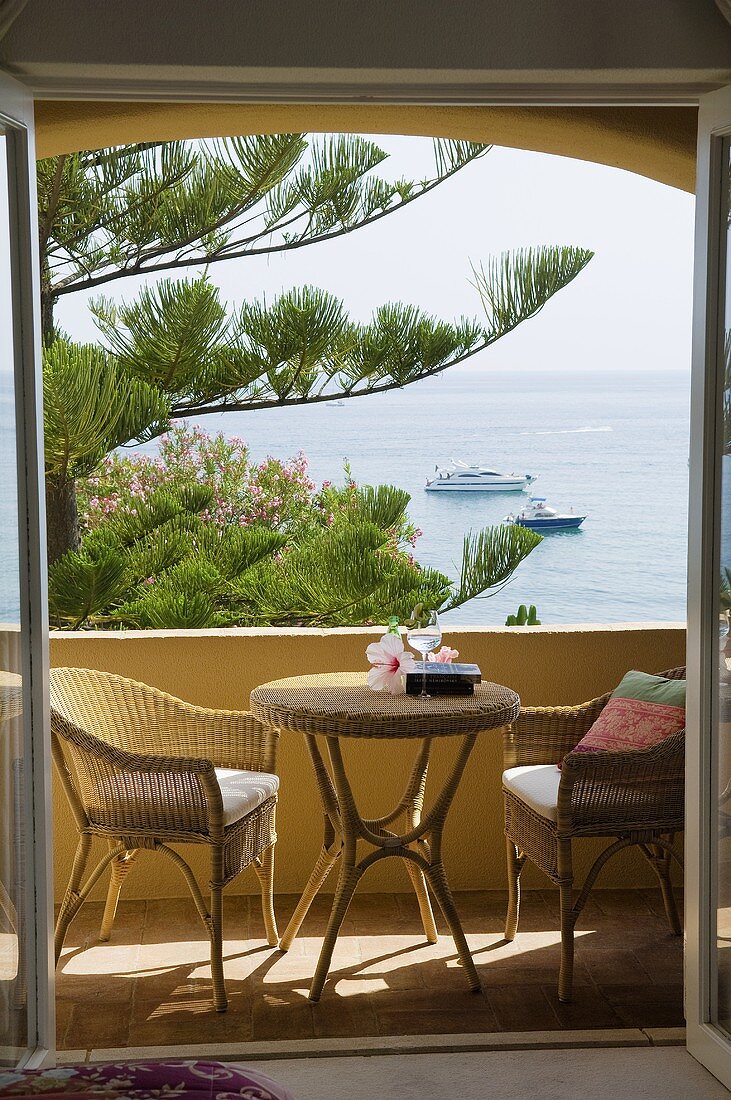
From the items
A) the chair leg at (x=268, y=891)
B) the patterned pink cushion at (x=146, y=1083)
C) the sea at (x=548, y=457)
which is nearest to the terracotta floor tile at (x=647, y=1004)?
the chair leg at (x=268, y=891)

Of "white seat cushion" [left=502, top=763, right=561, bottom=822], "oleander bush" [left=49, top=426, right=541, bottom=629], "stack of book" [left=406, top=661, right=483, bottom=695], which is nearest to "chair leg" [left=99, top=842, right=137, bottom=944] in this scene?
"stack of book" [left=406, top=661, right=483, bottom=695]

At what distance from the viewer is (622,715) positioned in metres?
3.14

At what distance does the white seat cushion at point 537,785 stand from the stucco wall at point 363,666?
41cm

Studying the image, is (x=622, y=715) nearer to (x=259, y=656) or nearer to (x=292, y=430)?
(x=259, y=656)

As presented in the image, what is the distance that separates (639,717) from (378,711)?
2.53 ft

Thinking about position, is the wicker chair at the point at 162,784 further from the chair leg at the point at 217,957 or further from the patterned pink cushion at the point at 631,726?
the patterned pink cushion at the point at 631,726

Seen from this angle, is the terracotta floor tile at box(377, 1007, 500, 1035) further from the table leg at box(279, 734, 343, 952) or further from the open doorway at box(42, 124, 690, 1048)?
the table leg at box(279, 734, 343, 952)

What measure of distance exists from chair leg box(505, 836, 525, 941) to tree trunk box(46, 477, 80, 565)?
11.0ft

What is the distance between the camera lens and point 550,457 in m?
20.5

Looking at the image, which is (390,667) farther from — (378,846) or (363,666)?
(363,666)

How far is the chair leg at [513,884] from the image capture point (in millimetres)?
3203


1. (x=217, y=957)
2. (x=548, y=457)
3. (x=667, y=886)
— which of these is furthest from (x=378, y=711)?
(x=548, y=457)

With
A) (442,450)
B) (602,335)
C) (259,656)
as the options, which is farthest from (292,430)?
(259,656)

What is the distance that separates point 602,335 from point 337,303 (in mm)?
15569
